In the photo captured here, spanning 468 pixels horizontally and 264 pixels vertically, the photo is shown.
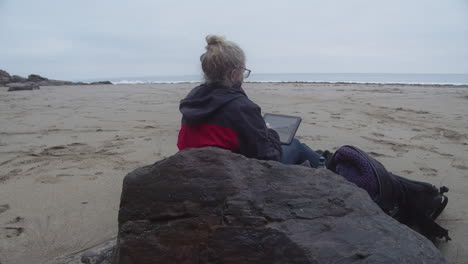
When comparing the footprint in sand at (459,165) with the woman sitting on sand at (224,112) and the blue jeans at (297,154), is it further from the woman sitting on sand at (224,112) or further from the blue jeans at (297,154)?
the woman sitting on sand at (224,112)

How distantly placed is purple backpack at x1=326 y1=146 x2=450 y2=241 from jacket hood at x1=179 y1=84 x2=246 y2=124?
2.96 ft

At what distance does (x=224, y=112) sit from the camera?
6.21 ft

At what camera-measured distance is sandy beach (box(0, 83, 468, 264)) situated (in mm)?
2328

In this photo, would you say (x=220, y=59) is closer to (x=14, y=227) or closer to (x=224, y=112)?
(x=224, y=112)

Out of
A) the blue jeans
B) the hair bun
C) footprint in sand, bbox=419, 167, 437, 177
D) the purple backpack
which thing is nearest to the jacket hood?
the hair bun

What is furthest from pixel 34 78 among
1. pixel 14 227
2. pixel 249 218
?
pixel 249 218

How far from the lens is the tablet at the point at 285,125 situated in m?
2.66

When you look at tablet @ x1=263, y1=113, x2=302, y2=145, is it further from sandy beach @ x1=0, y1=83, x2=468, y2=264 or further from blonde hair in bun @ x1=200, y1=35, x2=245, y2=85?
sandy beach @ x1=0, y1=83, x2=468, y2=264

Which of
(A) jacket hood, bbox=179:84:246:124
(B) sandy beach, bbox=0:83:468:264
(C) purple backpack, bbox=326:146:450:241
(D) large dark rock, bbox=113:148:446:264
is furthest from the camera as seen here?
(B) sandy beach, bbox=0:83:468:264

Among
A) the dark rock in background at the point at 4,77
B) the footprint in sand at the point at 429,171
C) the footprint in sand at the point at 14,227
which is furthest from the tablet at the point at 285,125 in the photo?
the dark rock in background at the point at 4,77

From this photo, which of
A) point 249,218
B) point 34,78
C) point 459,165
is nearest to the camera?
point 249,218

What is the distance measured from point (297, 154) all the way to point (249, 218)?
138 cm

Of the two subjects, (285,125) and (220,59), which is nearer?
(220,59)

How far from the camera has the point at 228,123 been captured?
1898mm
